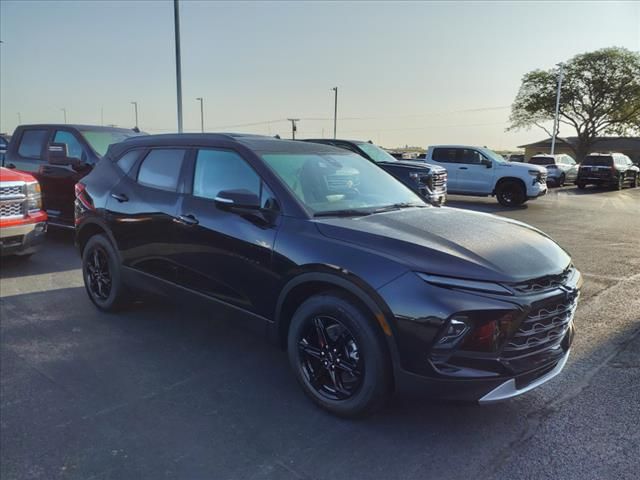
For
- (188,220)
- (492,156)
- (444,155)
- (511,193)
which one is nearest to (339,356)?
(188,220)

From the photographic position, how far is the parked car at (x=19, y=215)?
6.10 m

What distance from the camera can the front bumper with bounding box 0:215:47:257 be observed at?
6.08 metres

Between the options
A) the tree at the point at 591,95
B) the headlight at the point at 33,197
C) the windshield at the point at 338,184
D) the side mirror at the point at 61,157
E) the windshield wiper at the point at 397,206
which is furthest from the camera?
the tree at the point at 591,95

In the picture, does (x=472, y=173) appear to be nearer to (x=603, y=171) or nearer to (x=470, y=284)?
(x=603, y=171)

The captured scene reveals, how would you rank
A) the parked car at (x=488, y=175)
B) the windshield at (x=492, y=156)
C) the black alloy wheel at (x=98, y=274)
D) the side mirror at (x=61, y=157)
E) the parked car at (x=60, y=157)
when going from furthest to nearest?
the windshield at (x=492, y=156), the parked car at (x=488, y=175), the parked car at (x=60, y=157), the side mirror at (x=61, y=157), the black alloy wheel at (x=98, y=274)

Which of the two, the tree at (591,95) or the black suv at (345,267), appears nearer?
the black suv at (345,267)

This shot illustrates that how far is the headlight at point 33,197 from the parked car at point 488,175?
1324 centimetres

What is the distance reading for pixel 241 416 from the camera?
3049 mm

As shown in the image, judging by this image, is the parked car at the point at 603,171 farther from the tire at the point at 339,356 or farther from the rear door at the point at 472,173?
the tire at the point at 339,356

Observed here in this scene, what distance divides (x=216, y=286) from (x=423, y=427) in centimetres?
176

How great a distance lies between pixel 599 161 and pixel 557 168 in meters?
1.94

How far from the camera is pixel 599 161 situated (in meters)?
24.8

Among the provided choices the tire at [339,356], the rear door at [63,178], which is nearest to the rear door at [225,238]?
the tire at [339,356]

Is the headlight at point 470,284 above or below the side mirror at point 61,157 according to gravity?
below
